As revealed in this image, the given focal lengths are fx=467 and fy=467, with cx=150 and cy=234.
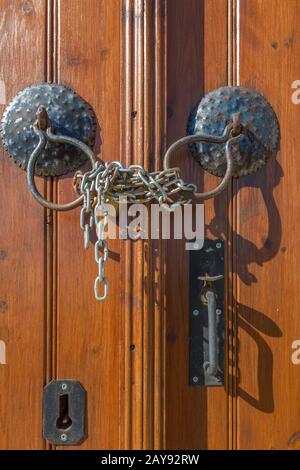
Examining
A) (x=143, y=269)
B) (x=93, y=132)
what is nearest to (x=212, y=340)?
(x=143, y=269)

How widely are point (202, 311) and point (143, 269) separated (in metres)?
0.13

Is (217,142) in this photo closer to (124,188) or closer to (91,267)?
(124,188)

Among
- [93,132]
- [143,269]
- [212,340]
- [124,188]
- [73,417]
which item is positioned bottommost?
[73,417]

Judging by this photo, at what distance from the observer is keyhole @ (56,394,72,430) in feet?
2.56

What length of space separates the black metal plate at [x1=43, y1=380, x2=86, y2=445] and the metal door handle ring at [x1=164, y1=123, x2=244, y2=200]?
0.38 metres

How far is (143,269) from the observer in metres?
0.75

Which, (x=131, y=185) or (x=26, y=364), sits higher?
(x=131, y=185)

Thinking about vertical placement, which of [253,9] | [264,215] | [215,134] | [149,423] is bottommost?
[149,423]

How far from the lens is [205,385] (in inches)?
31.1

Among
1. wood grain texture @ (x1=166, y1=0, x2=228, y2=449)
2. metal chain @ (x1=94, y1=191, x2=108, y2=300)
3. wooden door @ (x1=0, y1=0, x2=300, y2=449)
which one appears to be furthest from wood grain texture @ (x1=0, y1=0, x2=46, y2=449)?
wood grain texture @ (x1=166, y1=0, x2=228, y2=449)

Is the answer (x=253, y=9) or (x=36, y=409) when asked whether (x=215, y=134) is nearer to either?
(x=253, y=9)

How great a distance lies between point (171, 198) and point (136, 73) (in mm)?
211

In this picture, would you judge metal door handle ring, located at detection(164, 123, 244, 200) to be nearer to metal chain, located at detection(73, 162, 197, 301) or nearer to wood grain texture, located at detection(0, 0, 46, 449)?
metal chain, located at detection(73, 162, 197, 301)

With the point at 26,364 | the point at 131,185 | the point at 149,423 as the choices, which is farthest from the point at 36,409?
the point at 131,185
